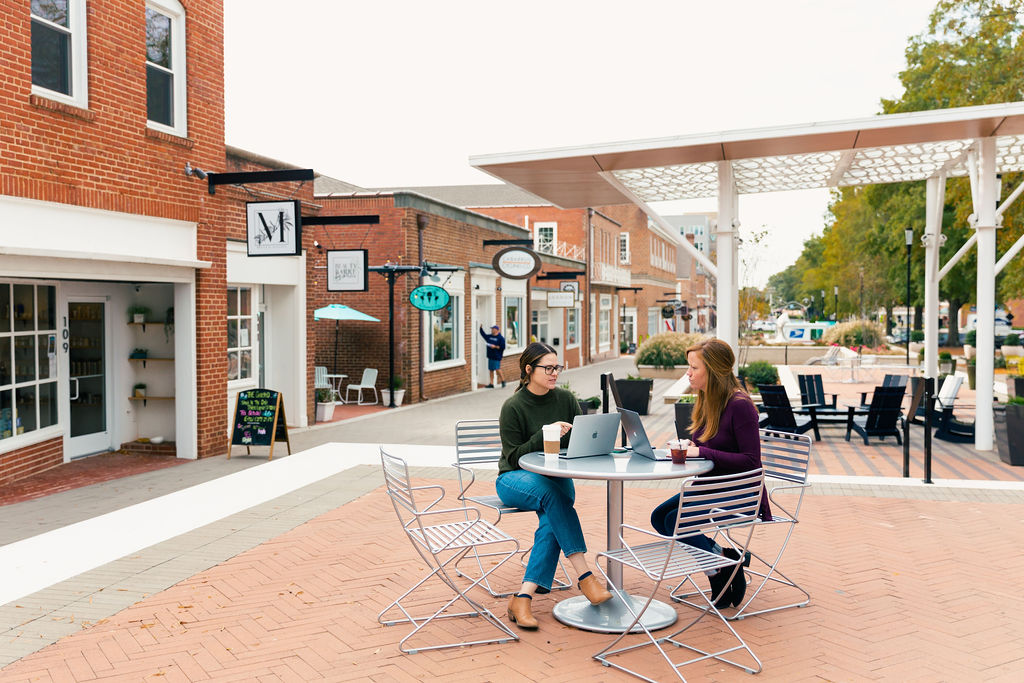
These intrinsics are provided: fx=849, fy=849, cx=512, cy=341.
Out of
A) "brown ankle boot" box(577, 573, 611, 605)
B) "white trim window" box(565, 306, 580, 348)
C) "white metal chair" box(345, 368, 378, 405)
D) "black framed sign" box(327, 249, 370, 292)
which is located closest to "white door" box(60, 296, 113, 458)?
"black framed sign" box(327, 249, 370, 292)

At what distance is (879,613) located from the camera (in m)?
5.22

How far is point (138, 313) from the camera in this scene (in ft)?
36.9

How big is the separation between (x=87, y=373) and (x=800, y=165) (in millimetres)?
10073

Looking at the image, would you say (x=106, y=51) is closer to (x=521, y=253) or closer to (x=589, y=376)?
(x=521, y=253)

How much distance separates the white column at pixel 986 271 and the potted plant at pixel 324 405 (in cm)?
1016

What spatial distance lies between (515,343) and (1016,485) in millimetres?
17971

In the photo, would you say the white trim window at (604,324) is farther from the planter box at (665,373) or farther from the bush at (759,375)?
the bush at (759,375)

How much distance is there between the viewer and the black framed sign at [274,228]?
10891mm

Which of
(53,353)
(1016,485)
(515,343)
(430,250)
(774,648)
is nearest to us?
(774,648)

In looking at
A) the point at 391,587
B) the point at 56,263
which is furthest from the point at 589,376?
the point at 391,587

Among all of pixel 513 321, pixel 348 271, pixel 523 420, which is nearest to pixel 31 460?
pixel 348 271

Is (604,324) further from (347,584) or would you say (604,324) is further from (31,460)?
(347,584)

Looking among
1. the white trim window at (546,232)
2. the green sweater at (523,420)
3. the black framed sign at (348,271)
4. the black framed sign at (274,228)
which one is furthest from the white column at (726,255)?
the white trim window at (546,232)

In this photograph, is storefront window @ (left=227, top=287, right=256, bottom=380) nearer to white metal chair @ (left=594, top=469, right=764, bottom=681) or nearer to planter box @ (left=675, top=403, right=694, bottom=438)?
planter box @ (left=675, top=403, right=694, bottom=438)
